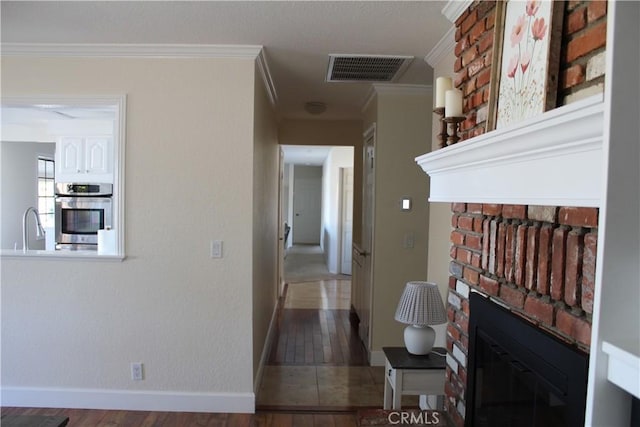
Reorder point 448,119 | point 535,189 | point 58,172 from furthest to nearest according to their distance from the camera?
point 58,172
point 448,119
point 535,189

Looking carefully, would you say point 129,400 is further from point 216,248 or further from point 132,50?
point 132,50

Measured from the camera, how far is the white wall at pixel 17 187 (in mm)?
4980

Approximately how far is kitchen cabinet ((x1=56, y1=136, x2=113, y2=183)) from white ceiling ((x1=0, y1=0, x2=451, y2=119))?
2095 mm

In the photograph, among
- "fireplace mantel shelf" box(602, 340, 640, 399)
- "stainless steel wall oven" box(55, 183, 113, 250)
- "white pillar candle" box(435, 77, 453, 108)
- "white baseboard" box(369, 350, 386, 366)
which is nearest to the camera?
"fireplace mantel shelf" box(602, 340, 640, 399)

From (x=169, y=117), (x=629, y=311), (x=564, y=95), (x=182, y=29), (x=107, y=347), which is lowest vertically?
(x=107, y=347)

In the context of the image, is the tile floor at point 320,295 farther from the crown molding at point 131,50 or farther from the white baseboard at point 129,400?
the crown molding at point 131,50

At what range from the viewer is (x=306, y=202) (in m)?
12.6

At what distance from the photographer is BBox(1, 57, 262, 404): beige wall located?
261cm

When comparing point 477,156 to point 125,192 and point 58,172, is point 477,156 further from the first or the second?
point 58,172

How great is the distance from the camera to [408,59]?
269 centimetres

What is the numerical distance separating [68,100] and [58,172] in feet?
7.30

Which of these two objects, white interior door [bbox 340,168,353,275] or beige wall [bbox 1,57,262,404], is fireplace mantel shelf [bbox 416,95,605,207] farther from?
white interior door [bbox 340,168,353,275]

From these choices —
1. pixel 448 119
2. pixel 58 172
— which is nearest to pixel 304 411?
pixel 448 119

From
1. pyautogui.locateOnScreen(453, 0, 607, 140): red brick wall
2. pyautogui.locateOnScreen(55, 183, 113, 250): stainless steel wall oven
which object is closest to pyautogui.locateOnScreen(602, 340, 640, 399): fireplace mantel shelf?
pyautogui.locateOnScreen(453, 0, 607, 140): red brick wall
